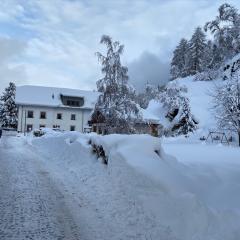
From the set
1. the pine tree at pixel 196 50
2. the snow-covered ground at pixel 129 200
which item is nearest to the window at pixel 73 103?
the pine tree at pixel 196 50

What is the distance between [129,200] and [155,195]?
82 cm

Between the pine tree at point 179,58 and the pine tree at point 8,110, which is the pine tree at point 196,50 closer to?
the pine tree at point 179,58

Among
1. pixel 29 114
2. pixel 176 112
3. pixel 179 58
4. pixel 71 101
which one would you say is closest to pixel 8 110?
pixel 29 114

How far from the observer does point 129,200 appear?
31.0 ft

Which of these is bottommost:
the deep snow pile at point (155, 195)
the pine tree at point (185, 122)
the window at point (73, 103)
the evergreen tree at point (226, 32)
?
the deep snow pile at point (155, 195)

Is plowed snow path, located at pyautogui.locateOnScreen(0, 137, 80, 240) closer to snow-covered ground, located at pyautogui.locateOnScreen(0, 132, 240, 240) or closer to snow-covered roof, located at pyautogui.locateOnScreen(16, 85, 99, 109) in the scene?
snow-covered ground, located at pyautogui.locateOnScreen(0, 132, 240, 240)

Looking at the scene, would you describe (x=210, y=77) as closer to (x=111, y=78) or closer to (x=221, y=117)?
(x=221, y=117)

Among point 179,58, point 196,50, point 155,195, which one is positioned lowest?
point 155,195

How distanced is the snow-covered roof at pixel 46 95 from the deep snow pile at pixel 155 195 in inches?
2706

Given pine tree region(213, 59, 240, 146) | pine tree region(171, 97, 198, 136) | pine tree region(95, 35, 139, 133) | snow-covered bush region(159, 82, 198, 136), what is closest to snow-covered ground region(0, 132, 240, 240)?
pine tree region(95, 35, 139, 133)

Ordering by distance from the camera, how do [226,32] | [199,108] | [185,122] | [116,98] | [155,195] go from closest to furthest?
[155,195]
[116,98]
[185,122]
[199,108]
[226,32]

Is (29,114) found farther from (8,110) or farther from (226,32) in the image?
(226,32)

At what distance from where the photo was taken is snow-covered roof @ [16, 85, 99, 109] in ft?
267

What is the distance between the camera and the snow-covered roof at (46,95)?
81375 millimetres
